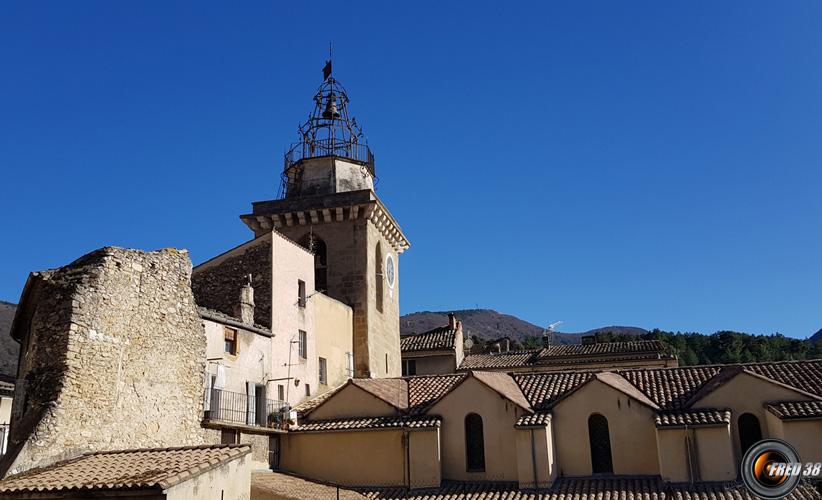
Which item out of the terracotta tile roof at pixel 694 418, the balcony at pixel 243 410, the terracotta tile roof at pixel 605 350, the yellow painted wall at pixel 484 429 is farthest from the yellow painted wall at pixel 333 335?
the terracotta tile roof at pixel 605 350

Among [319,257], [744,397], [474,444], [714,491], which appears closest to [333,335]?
[319,257]

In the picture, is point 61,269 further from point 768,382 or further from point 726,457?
point 768,382

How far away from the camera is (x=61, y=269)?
1942cm

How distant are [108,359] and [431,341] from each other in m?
30.2

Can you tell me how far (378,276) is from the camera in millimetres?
40438

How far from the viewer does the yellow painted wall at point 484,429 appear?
29641 millimetres

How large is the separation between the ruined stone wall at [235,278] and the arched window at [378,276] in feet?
31.4

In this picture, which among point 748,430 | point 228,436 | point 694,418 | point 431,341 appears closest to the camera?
point 228,436

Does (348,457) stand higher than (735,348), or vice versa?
(735,348)

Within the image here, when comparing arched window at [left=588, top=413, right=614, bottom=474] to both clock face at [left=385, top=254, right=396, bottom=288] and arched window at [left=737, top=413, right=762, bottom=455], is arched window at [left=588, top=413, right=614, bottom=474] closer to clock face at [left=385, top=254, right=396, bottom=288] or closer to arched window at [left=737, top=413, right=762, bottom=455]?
arched window at [left=737, top=413, right=762, bottom=455]

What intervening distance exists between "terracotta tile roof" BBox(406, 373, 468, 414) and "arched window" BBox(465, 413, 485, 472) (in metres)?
1.62

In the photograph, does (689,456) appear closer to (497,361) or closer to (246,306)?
(246,306)

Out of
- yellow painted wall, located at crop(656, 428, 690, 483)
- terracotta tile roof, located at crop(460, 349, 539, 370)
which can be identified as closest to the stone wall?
terracotta tile roof, located at crop(460, 349, 539, 370)

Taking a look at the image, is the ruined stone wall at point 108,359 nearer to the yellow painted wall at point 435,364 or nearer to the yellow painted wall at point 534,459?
the yellow painted wall at point 534,459
